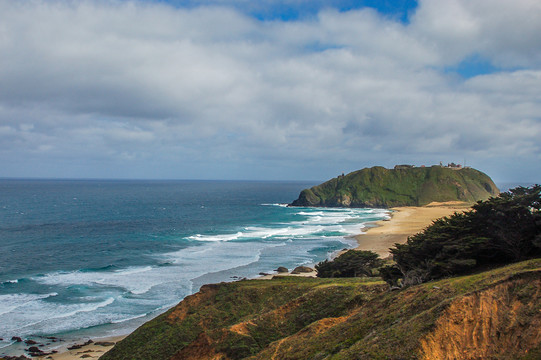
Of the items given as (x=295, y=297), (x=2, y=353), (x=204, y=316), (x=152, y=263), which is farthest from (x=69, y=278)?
(x=295, y=297)

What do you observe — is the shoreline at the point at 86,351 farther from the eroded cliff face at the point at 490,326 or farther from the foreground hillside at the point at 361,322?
the eroded cliff face at the point at 490,326

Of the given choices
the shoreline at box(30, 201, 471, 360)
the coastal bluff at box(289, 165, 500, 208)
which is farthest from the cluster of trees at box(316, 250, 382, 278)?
the coastal bluff at box(289, 165, 500, 208)

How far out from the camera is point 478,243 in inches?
999

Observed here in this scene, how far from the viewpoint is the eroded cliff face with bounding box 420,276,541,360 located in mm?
13914

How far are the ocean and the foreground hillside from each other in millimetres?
10778

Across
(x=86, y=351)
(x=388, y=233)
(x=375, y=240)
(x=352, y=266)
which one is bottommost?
(x=86, y=351)

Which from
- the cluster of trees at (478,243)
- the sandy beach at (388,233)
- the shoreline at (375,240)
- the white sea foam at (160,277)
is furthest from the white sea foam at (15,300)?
the sandy beach at (388,233)

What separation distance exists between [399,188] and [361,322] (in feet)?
535

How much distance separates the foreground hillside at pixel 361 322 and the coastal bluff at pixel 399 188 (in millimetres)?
133204

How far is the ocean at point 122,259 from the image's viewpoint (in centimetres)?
3847

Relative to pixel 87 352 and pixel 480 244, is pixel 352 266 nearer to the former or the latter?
pixel 480 244

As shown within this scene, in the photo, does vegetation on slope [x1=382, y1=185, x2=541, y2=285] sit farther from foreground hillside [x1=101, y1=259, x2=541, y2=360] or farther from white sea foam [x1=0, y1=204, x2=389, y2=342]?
white sea foam [x1=0, y1=204, x2=389, y2=342]

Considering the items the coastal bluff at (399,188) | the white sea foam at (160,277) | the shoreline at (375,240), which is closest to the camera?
the shoreline at (375,240)

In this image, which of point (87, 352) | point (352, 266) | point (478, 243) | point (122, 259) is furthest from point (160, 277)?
point (478, 243)
